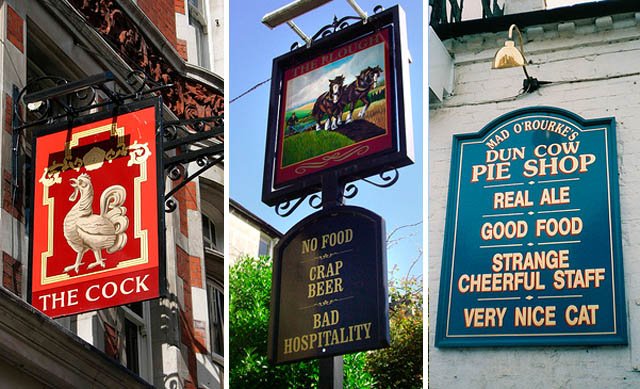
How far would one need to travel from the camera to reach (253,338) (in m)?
10.8

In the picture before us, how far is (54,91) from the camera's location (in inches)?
331

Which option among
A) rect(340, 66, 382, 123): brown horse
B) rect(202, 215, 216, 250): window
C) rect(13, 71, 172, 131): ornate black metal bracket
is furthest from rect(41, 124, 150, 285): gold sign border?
rect(202, 215, 216, 250): window

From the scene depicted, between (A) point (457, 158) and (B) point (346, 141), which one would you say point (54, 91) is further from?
(A) point (457, 158)

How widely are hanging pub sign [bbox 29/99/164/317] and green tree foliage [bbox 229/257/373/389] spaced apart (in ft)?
7.97

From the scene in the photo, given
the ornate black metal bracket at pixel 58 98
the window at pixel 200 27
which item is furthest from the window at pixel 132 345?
the window at pixel 200 27

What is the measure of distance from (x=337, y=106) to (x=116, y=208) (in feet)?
6.27

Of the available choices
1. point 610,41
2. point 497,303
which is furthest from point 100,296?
point 610,41

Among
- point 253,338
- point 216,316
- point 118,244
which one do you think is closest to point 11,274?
point 118,244

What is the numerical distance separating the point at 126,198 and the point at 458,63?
4098mm

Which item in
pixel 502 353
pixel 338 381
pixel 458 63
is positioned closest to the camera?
pixel 338 381

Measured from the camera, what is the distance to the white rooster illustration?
302 inches

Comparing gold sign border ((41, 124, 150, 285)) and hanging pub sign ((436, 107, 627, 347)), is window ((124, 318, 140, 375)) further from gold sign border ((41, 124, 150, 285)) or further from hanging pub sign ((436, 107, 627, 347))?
hanging pub sign ((436, 107, 627, 347))

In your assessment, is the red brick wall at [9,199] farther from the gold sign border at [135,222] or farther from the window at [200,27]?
the window at [200,27]

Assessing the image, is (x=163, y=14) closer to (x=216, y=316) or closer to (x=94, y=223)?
(x=216, y=316)
